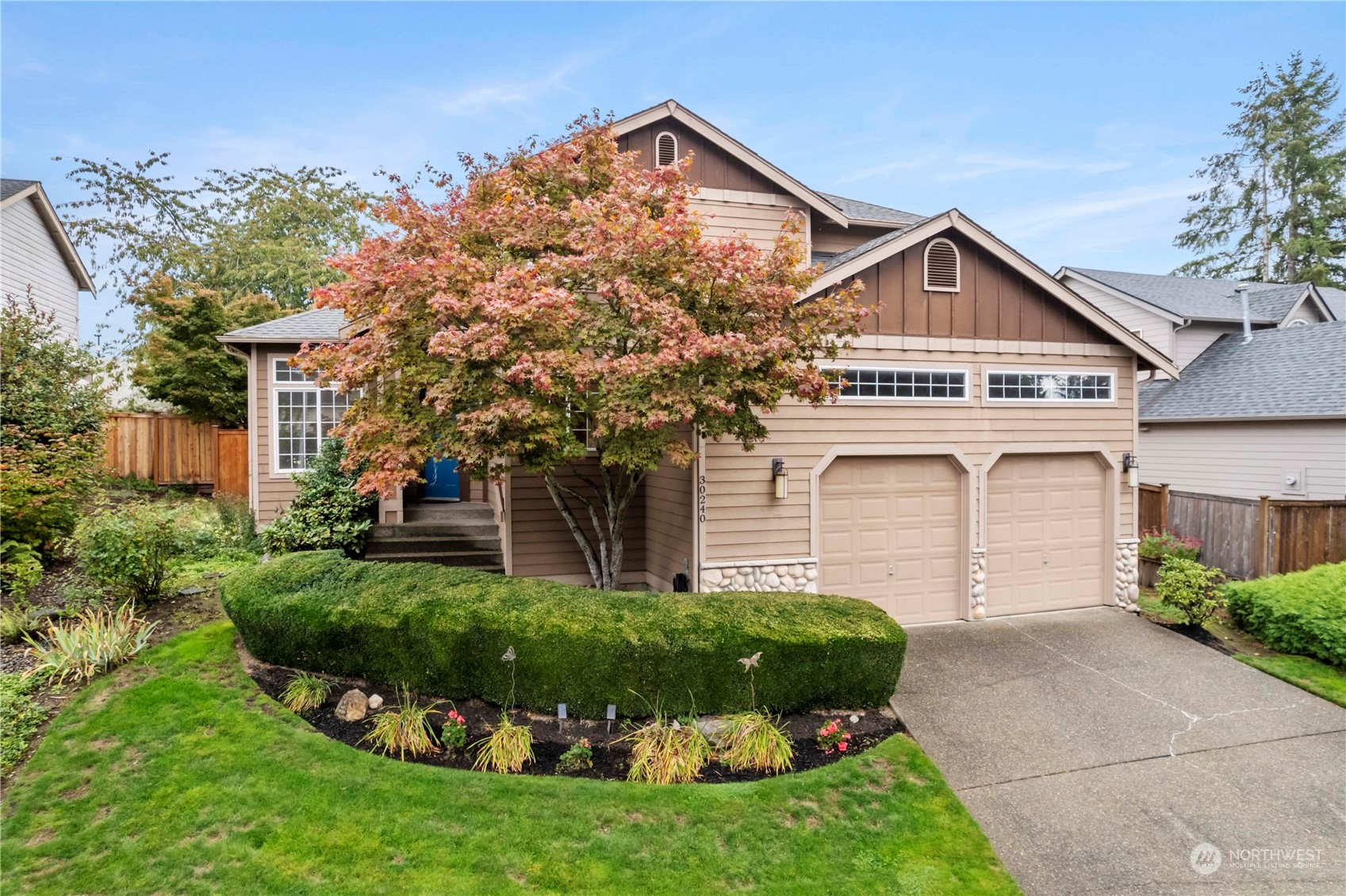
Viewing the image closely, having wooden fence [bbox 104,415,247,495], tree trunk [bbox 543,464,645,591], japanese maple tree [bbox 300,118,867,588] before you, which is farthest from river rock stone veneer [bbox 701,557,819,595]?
wooden fence [bbox 104,415,247,495]

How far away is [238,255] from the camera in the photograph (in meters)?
25.9

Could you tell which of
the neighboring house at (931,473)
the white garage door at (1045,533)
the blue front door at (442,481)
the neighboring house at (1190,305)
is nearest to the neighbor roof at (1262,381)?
the neighboring house at (1190,305)

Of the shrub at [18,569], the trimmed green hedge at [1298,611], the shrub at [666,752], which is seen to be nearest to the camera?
the shrub at [666,752]

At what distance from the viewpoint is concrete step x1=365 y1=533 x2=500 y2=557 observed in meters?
9.73

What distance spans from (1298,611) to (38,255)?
25343 mm

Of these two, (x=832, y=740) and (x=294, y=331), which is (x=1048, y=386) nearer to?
(x=832, y=740)

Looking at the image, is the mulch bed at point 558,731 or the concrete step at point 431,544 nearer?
the mulch bed at point 558,731

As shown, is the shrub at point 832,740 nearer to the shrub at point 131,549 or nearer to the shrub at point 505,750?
the shrub at point 505,750

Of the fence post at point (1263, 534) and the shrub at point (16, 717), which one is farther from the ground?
the fence post at point (1263, 534)

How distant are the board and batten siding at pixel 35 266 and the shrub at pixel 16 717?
13.1 metres

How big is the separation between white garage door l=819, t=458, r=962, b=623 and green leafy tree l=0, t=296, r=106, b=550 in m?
9.79

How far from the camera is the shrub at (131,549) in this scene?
7051mm

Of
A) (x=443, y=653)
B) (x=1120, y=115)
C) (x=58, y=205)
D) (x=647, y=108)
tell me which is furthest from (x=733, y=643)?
(x=58, y=205)

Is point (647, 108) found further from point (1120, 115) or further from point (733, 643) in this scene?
point (1120, 115)
